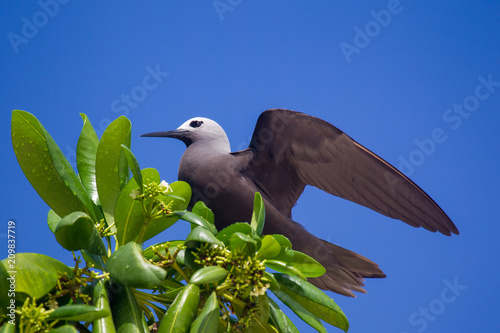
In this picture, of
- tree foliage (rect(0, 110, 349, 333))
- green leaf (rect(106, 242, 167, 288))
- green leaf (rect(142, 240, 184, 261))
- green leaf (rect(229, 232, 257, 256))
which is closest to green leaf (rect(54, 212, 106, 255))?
tree foliage (rect(0, 110, 349, 333))

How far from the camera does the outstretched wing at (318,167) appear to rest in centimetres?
310

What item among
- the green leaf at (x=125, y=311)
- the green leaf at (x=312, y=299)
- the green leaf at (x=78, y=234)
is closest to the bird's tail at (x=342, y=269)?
the green leaf at (x=312, y=299)

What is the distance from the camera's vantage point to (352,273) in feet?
11.0

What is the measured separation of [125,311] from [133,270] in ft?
0.73

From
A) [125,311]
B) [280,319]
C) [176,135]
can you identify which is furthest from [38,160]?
[176,135]

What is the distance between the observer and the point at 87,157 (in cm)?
248

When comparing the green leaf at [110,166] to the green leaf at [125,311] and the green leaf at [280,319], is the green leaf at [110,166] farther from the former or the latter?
the green leaf at [280,319]

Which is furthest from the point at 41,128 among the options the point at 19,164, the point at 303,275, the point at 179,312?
the point at 303,275

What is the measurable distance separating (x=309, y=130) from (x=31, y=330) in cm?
212

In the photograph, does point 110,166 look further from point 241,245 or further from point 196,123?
point 196,123

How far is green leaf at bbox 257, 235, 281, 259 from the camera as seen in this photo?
2008mm

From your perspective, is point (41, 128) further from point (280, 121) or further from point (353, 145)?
point (353, 145)

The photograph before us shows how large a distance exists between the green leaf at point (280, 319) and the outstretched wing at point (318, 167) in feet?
3.63

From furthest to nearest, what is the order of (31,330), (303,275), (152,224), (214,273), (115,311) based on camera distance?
(152,224) < (303,275) < (115,311) < (214,273) < (31,330)
